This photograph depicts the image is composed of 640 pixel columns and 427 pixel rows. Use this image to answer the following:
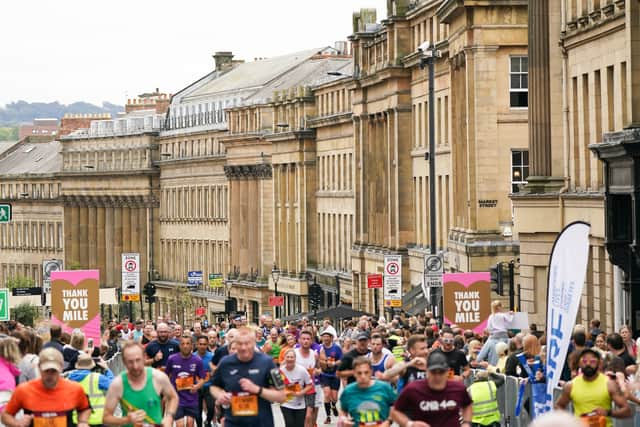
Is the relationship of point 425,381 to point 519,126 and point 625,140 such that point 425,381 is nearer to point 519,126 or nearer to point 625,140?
point 625,140

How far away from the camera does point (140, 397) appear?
18.7 meters

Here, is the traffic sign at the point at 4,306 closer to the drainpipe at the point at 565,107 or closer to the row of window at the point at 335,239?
the drainpipe at the point at 565,107

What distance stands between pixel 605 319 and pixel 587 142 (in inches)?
184

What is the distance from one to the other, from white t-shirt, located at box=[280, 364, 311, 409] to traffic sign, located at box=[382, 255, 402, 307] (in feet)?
92.1

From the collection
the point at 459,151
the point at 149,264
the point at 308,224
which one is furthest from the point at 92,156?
the point at 459,151

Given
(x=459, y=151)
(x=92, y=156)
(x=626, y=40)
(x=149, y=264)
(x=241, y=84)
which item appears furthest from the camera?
(x=92, y=156)

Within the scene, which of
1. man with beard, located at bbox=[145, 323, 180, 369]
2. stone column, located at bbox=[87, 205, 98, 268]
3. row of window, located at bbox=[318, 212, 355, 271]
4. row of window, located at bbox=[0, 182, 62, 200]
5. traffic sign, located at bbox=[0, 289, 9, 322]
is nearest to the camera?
man with beard, located at bbox=[145, 323, 180, 369]

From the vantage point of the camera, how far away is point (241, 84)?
154625 mm

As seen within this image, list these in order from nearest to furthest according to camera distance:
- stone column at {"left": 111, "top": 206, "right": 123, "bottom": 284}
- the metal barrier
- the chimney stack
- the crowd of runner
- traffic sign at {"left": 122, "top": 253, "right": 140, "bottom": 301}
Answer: the crowd of runner, the metal barrier, traffic sign at {"left": 122, "top": 253, "right": 140, "bottom": 301}, the chimney stack, stone column at {"left": 111, "top": 206, "right": 123, "bottom": 284}

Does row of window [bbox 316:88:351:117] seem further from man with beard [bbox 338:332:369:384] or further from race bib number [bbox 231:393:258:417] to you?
race bib number [bbox 231:393:258:417]

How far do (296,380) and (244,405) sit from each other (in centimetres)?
577

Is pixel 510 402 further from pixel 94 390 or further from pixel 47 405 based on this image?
pixel 47 405

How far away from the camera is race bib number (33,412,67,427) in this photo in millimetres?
18484

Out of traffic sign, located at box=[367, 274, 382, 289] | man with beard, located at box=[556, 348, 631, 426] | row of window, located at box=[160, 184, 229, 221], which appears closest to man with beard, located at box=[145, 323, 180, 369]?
man with beard, located at box=[556, 348, 631, 426]
